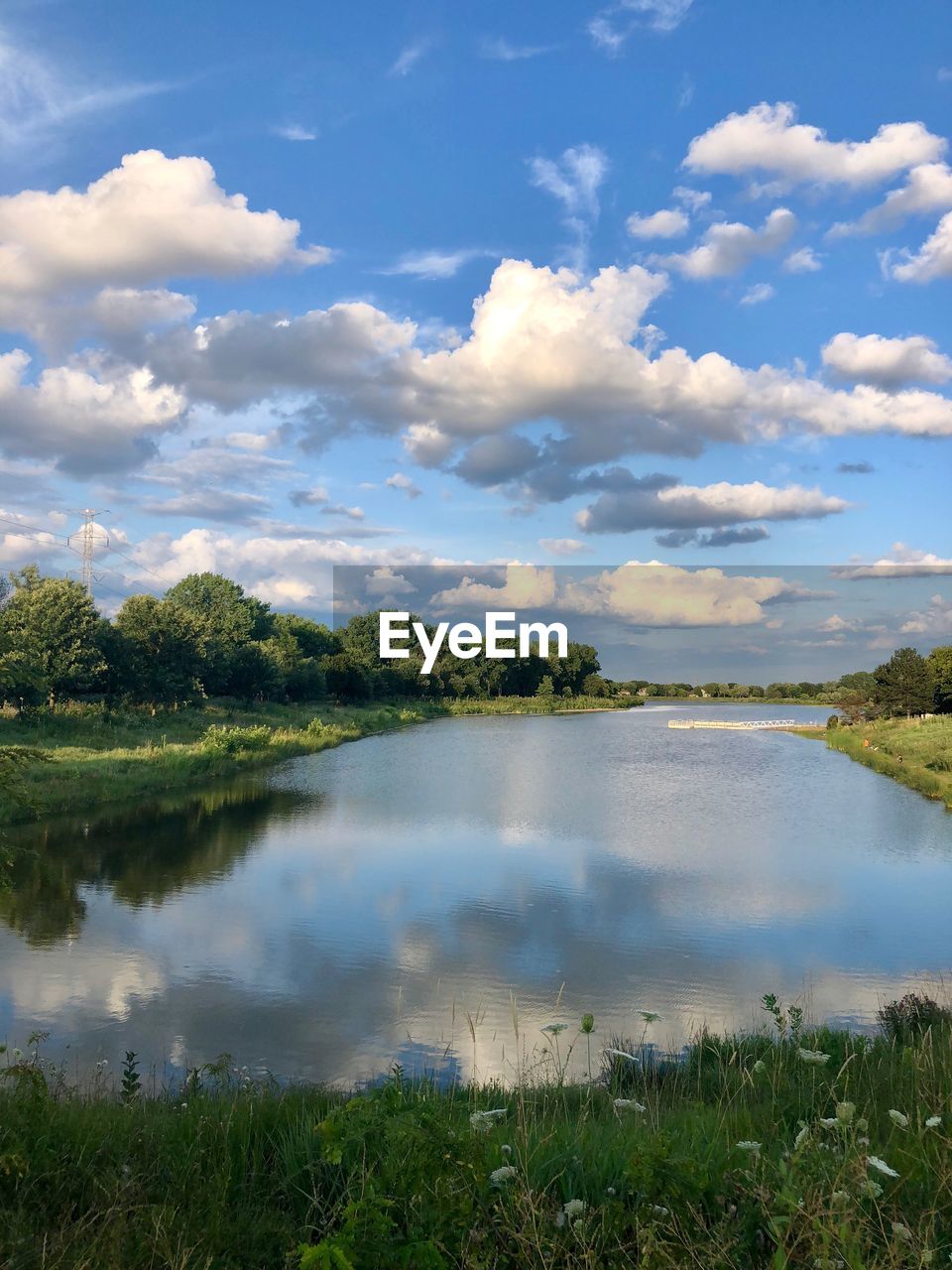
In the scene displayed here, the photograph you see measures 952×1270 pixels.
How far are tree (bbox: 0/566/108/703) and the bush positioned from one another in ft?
111

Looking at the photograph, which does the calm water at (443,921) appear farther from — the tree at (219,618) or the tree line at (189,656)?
the tree at (219,618)

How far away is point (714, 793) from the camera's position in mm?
33469

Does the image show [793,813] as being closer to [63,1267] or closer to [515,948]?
[515,948]

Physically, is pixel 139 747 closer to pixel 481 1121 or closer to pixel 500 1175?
pixel 481 1121

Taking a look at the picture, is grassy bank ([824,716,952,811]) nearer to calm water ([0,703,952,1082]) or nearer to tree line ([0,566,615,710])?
calm water ([0,703,952,1082])

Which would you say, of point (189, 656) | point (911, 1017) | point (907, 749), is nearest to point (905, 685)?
point (907, 749)

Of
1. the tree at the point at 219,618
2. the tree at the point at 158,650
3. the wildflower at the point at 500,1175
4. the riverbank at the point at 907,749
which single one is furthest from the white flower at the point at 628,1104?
the tree at the point at 219,618

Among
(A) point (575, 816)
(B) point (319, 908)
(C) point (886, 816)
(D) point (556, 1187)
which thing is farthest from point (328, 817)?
(D) point (556, 1187)

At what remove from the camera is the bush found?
9156 millimetres

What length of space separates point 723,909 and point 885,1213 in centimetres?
1297

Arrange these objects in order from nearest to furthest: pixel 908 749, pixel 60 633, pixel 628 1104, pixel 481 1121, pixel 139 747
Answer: pixel 481 1121 → pixel 628 1104 → pixel 139 747 → pixel 60 633 → pixel 908 749

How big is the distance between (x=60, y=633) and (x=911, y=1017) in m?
36.7

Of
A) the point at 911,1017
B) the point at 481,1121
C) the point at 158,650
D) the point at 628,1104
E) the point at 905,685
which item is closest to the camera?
the point at 481,1121

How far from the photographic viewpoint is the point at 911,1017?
9.56 m
